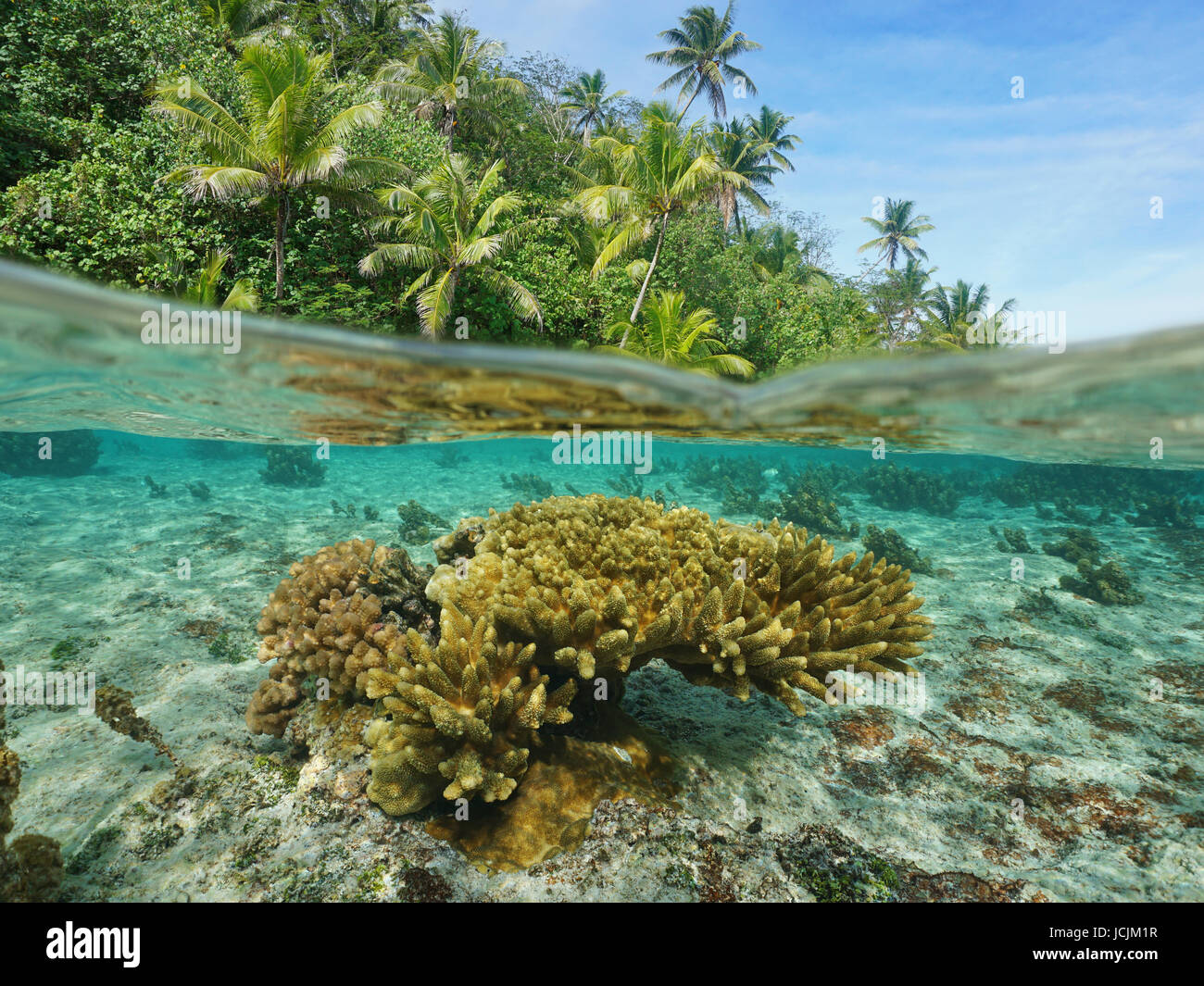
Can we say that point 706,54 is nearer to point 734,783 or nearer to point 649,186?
point 649,186

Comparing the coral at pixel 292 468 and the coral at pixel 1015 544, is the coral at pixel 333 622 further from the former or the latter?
the coral at pixel 292 468

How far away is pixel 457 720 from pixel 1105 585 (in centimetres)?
1178

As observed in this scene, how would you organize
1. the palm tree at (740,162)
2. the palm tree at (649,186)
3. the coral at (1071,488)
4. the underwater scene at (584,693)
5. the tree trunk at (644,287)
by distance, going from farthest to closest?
the palm tree at (740,162) < the tree trunk at (644,287) < the coral at (1071,488) < the palm tree at (649,186) < the underwater scene at (584,693)

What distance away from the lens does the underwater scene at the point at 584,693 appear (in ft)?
13.1

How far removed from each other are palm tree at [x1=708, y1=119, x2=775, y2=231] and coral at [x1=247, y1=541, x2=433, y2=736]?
33.5 metres

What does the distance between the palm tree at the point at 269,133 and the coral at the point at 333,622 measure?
1579 cm

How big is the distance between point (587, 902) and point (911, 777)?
10.3ft

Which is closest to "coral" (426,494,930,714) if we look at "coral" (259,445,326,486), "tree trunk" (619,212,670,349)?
"coral" (259,445,326,486)

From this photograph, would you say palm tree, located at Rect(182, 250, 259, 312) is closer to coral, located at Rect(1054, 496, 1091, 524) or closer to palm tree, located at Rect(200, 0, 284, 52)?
palm tree, located at Rect(200, 0, 284, 52)

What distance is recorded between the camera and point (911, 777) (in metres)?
5.14

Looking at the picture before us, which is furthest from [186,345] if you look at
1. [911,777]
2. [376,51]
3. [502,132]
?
[376,51]

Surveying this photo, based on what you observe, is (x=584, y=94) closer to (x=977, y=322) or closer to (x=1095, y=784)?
(x=977, y=322)

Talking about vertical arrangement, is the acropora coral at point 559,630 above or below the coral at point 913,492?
below

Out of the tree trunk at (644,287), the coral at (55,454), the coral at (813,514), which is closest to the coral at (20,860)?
the coral at (813,514)
